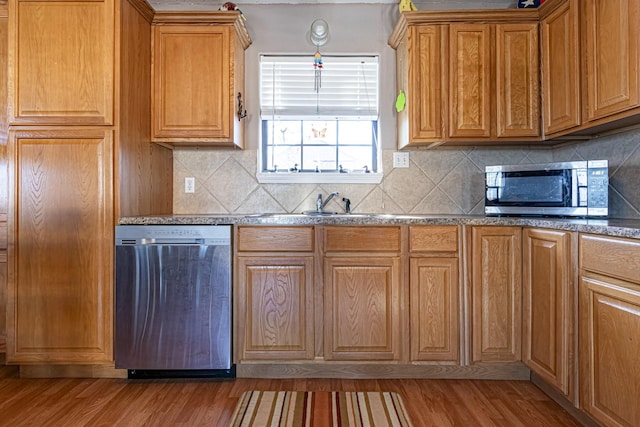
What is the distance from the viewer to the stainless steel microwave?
77.0 inches

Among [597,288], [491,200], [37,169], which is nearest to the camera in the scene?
[597,288]

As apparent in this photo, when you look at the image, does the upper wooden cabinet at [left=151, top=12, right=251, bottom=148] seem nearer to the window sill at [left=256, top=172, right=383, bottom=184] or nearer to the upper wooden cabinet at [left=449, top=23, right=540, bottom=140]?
the window sill at [left=256, top=172, right=383, bottom=184]

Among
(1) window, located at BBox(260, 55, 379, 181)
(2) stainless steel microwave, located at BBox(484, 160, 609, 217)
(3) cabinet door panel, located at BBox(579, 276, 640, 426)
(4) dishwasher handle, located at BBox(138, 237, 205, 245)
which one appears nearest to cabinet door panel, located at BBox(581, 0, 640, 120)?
(2) stainless steel microwave, located at BBox(484, 160, 609, 217)

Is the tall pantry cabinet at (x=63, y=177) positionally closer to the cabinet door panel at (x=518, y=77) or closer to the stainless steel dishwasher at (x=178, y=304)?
the stainless steel dishwasher at (x=178, y=304)

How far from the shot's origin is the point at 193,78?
2.48 m

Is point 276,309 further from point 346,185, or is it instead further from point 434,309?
point 346,185

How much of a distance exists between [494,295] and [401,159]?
1123mm

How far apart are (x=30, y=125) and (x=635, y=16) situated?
294 cm

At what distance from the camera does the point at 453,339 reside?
215 centimetres

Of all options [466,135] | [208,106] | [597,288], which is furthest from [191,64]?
[597,288]

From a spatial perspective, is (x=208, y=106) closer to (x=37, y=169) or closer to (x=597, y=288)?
(x=37, y=169)

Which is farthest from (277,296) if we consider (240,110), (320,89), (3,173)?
(3,173)

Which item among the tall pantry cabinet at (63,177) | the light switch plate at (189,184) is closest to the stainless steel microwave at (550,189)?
the light switch plate at (189,184)

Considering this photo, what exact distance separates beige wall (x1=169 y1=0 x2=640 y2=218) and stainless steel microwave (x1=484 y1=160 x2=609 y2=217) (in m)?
0.44
